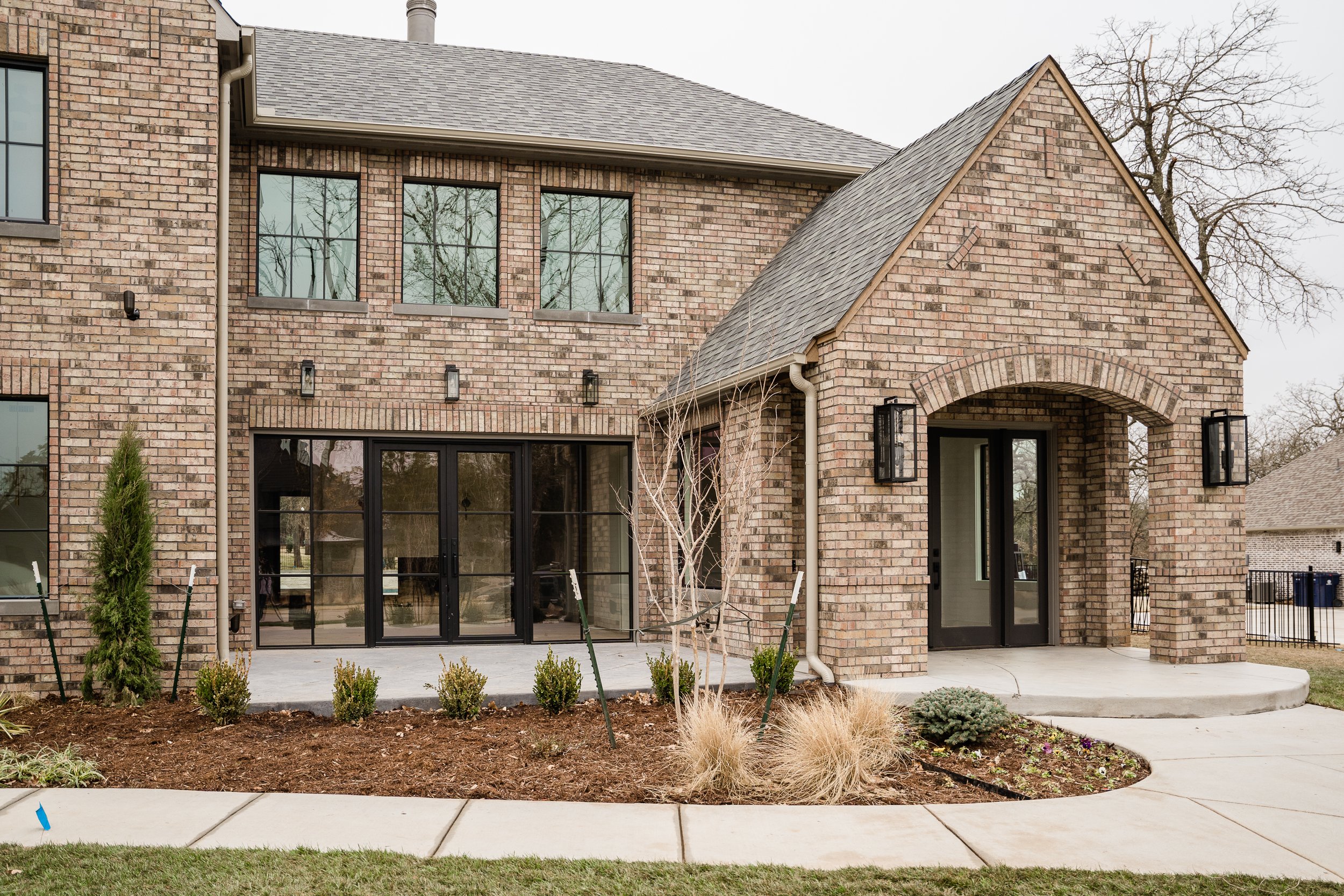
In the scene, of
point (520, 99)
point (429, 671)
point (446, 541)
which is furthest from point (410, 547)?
point (520, 99)

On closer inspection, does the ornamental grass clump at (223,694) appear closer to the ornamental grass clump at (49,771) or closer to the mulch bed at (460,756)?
the mulch bed at (460,756)

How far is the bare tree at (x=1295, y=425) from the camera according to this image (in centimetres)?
3825

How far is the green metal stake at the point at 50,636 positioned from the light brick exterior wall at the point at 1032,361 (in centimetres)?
629

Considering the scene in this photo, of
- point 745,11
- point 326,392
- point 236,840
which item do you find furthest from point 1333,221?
point 745,11

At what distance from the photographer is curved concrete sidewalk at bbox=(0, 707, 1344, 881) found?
4605mm

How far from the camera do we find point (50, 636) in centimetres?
801

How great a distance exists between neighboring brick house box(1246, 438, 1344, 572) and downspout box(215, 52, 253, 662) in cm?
2762

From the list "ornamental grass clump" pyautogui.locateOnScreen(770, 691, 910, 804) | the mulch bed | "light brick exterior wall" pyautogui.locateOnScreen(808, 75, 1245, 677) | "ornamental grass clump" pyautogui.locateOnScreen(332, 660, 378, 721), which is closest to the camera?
"ornamental grass clump" pyautogui.locateOnScreen(770, 691, 910, 804)

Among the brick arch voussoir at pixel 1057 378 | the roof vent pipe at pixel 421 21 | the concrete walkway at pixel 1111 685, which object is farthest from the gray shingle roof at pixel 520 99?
the concrete walkway at pixel 1111 685

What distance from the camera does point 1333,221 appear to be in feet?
61.4

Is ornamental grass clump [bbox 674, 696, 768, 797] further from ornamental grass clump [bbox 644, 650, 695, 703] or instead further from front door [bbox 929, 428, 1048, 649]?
front door [bbox 929, 428, 1048, 649]

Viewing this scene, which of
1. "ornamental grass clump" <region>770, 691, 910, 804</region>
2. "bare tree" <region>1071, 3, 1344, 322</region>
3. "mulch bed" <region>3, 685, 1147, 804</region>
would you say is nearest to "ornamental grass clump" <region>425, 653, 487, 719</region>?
"mulch bed" <region>3, 685, 1147, 804</region>

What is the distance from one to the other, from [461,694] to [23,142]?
6254 millimetres

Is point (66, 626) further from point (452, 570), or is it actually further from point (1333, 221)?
point (1333, 221)
